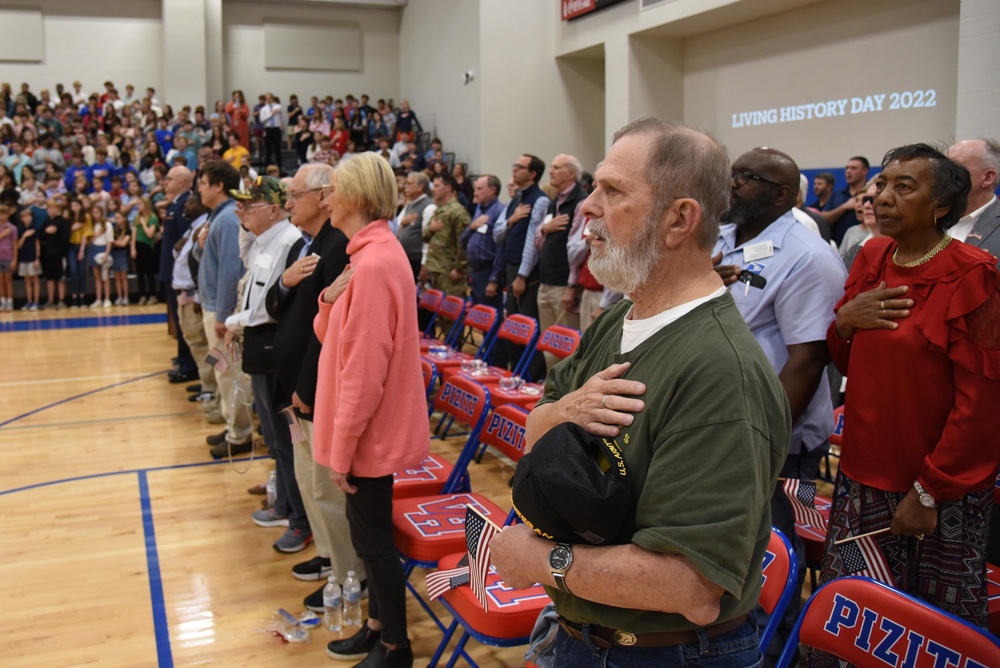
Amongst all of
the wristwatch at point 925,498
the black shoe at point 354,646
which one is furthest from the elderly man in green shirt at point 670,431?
the black shoe at point 354,646

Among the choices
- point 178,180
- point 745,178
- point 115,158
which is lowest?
point 745,178

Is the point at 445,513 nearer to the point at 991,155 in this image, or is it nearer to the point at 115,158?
the point at 991,155

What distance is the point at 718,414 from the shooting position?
1.14 m

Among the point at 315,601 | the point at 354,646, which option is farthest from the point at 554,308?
the point at 354,646

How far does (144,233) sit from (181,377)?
660 centimetres

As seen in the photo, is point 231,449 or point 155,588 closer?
point 155,588

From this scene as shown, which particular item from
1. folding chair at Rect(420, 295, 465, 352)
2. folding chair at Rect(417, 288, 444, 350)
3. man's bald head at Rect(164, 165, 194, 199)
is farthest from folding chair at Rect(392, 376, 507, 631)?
man's bald head at Rect(164, 165, 194, 199)

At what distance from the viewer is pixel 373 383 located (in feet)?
8.40

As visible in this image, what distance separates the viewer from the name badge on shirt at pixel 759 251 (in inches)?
102

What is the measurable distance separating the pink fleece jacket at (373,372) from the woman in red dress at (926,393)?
1302 millimetres

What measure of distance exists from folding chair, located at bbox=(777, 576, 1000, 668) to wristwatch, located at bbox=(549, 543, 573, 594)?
30.8 inches

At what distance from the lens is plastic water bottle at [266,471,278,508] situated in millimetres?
4359

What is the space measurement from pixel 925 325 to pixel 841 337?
0.27 meters

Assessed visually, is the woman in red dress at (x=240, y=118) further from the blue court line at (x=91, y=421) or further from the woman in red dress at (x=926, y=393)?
the woman in red dress at (x=926, y=393)
